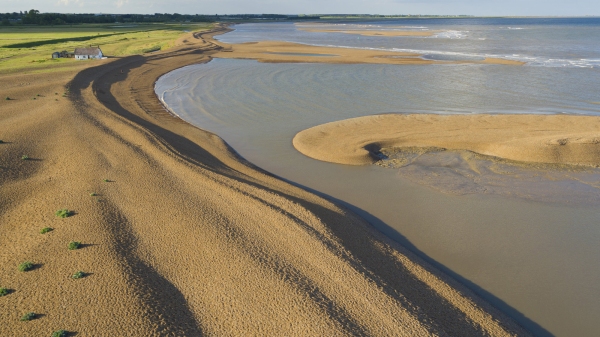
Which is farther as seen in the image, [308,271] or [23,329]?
[308,271]

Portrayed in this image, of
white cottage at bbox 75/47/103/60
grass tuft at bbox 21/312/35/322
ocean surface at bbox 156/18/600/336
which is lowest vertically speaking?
ocean surface at bbox 156/18/600/336

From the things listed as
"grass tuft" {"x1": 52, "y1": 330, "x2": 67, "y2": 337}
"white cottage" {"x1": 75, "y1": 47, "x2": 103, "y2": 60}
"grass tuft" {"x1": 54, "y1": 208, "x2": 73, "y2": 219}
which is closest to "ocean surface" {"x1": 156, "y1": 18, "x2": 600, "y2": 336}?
"grass tuft" {"x1": 54, "y1": 208, "x2": 73, "y2": 219}

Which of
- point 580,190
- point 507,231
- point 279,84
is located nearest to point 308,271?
point 507,231

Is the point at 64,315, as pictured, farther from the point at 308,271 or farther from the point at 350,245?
the point at 350,245

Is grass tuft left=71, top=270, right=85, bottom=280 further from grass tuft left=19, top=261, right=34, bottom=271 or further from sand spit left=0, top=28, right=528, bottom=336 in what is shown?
grass tuft left=19, top=261, right=34, bottom=271

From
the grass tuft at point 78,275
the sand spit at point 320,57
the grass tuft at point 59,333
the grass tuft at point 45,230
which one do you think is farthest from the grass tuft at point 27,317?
the sand spit at point 320,57

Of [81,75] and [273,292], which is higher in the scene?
[81,75]
